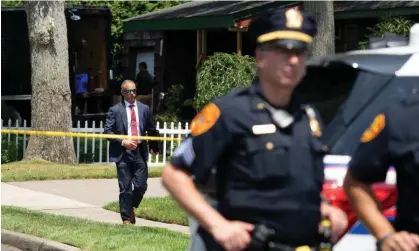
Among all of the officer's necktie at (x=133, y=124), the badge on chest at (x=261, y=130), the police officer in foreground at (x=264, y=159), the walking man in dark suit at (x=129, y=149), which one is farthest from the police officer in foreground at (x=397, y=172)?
the officer's necktie at (x=133, y=124)

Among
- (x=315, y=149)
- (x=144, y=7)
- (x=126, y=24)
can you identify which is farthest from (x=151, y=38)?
(x=315, y=149)

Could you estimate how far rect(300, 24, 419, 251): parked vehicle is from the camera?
516 cm

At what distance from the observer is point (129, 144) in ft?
38.8

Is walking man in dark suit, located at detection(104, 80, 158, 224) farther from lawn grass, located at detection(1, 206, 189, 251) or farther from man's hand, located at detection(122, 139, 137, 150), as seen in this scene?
lawn grass, located at detection(1, 206, 189, 251)

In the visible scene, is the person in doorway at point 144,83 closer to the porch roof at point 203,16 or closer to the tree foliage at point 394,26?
the porch roof at point 203,16

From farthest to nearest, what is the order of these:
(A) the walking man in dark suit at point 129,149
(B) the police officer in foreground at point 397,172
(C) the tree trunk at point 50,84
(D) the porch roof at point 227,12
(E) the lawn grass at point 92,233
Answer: (D) the porch roof at point 227,12 < (C) the tree trunk at point 50,84 < (A) the walking man in dark suit at point 129,149 < (E) the lawn grass at point 92,233 < (B) the police officer in foreground at point 397,172

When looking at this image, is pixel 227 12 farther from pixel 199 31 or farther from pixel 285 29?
pixel 285 29

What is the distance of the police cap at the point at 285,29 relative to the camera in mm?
→ 3926

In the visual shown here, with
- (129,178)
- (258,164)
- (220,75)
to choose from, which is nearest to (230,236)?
(258,164)

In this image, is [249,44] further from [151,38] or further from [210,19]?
[151,38]

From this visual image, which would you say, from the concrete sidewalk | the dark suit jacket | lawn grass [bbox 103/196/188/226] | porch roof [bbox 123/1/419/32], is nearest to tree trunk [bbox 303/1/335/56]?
the concrete sidewalk

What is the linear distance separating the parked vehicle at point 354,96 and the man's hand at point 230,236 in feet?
3.95

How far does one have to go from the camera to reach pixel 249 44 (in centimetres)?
420

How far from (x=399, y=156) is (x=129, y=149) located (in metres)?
8.16
